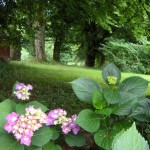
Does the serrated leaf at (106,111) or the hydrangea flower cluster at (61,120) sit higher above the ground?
the serrated leaf at (106,111)

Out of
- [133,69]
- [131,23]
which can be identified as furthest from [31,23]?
[133,69]

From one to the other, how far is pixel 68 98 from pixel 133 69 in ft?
51.2

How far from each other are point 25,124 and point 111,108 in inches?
22.2

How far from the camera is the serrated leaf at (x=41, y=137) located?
1.45 m

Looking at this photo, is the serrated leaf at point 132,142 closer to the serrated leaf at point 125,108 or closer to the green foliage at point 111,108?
the green foliage at point 111,108

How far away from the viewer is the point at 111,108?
1719 mm

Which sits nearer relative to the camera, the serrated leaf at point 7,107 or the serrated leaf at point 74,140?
the serrated leaf at point 7,107

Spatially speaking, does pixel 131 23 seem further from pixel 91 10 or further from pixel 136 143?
pixel 136 143

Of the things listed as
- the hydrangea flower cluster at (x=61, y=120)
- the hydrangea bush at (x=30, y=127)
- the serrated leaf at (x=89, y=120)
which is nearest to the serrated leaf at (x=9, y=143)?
the hydrangea bush at (x=30, y=127)

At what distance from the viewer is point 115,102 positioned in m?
1.67

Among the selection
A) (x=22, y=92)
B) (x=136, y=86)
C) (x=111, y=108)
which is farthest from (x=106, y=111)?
(x=22, y=92)

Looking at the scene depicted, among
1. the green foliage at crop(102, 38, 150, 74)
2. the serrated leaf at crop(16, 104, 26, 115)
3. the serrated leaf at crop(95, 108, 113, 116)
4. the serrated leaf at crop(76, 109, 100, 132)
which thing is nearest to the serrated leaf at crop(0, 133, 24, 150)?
the serrated leaf at crop(16, 104, 26, 115)

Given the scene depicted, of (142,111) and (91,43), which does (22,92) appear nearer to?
(142,111)

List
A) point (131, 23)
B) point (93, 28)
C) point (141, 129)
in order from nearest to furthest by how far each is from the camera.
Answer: point (141, 129), point (131, 23), point (93, 28)
